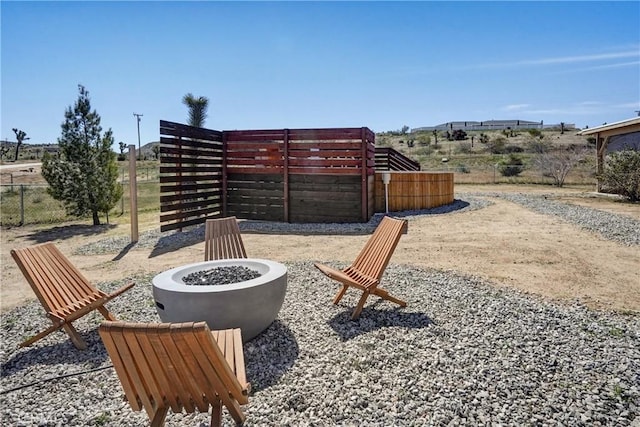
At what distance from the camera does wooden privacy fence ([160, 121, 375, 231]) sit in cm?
995

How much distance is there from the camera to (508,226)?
8.91 meters

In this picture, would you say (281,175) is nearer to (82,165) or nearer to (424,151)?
(82,165)

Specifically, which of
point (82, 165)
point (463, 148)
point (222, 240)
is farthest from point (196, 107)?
point (463, 148)

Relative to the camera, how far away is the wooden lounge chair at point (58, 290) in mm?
A: 3443

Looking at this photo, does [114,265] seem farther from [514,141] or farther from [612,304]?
[514,141]

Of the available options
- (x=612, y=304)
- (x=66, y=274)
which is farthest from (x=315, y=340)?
(x=612, y=304)

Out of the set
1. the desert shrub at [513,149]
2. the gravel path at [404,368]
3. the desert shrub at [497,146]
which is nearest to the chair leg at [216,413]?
the gravel path at [404,368]

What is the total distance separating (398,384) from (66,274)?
A: 3.46 metres

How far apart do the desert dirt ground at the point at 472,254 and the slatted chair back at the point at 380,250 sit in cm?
156

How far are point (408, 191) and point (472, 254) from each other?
5557 millimetres

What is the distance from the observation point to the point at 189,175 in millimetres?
9484

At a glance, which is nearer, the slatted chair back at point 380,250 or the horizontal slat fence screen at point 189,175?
the slatted chair back at point 380,250

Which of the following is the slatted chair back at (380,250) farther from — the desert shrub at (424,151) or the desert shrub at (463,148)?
the desert shrub at (463,148)

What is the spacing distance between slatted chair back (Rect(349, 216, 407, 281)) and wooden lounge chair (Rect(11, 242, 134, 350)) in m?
2.67
